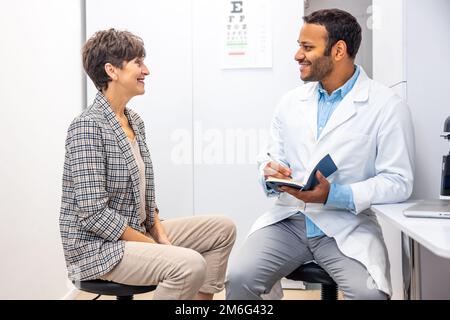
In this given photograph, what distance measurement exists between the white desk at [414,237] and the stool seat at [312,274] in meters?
0.24

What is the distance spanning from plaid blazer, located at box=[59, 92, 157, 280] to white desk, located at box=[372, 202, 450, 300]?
77 centimetres

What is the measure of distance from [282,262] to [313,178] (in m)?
0.29

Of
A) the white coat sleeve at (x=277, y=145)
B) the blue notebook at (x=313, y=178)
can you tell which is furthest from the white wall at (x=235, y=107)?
the blue notebook at (x=313, y=178)

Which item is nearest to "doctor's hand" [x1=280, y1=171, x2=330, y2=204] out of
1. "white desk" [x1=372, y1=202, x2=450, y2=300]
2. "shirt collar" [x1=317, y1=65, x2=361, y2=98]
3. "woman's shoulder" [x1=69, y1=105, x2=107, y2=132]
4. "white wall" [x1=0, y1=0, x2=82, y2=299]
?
"white desk" [x1=372, y1=202, x2=450, y2=300]

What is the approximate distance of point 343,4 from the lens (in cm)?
293

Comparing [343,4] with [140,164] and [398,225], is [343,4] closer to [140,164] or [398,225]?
[140,164]

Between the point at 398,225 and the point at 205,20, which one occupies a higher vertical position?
the point at 205,20

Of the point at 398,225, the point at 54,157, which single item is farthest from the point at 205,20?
the point at 398,225

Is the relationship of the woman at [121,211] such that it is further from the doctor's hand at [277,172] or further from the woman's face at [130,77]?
the doctor's hand at [277,172]

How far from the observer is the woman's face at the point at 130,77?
1.68 meters

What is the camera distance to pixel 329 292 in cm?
159

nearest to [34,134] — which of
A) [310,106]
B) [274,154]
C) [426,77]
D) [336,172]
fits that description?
[274,154]

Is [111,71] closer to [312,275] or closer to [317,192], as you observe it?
[317,192]

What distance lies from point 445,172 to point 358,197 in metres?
0.27
